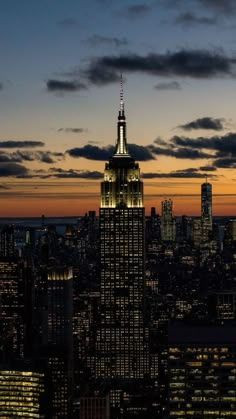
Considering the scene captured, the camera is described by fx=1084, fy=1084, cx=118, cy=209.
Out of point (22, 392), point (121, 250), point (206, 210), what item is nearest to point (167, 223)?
point (206, 210)

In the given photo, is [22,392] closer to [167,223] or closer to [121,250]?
[121,250]

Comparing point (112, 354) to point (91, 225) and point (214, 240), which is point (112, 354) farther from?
point (214, 240)

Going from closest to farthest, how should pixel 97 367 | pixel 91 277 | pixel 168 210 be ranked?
pixel 97 367 → pixel 91 277 → pixel 168 210

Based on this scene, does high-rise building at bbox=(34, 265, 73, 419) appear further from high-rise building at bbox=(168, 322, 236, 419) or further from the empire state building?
high-rise building at bbox=(168, 322, 236, 419)

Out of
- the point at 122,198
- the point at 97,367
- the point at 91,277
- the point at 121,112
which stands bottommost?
the point at 97,367

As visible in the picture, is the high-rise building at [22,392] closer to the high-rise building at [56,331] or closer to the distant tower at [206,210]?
the high-rise building at [56,331]

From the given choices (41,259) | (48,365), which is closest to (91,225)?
(41,259)

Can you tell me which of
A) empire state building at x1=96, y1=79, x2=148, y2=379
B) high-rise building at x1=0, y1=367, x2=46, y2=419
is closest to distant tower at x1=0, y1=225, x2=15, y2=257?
empire state building at x1=96, y1=79, x2=148, y2=379
